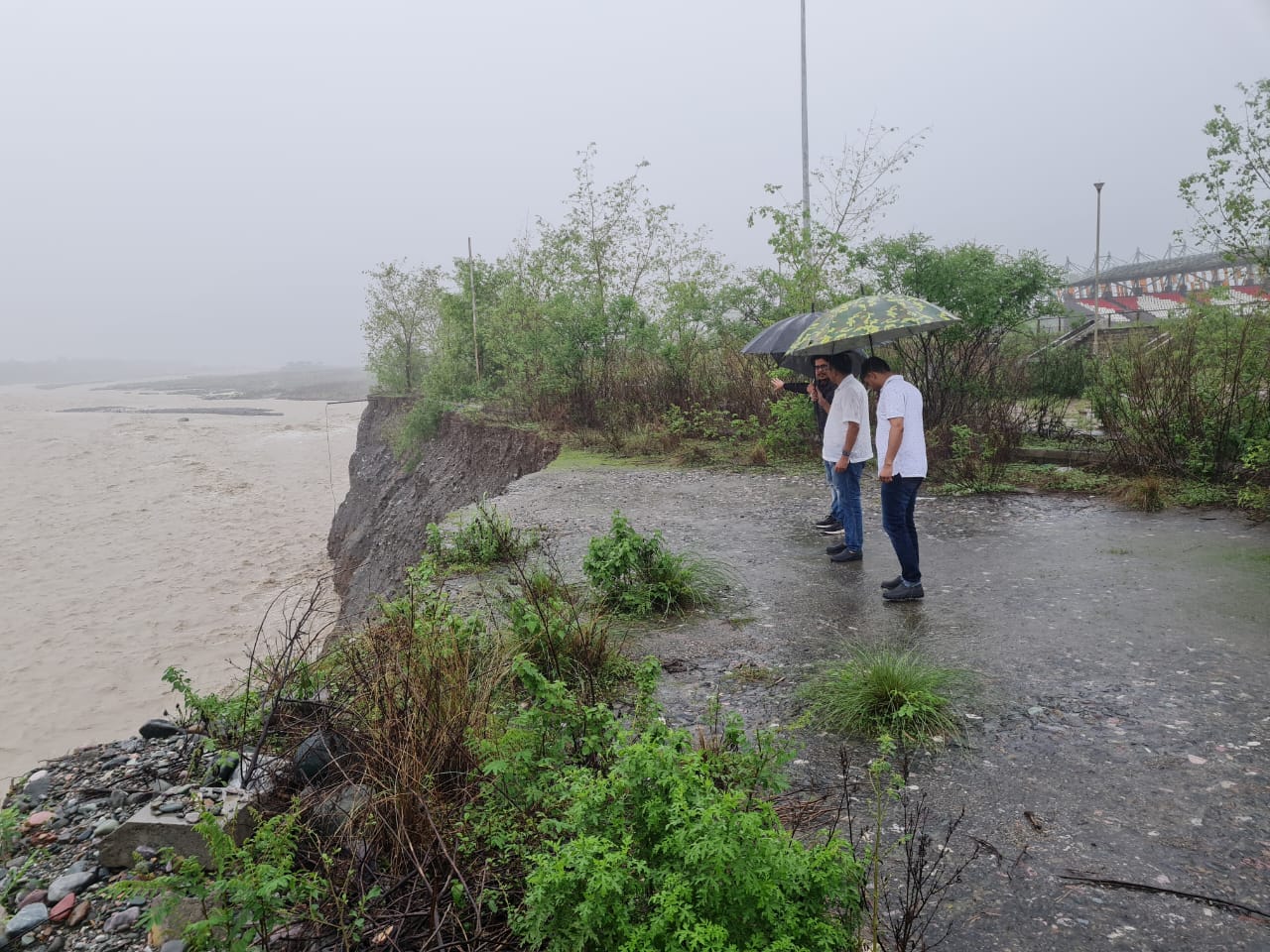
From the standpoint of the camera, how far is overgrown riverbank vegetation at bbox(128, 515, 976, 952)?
83.4 inches

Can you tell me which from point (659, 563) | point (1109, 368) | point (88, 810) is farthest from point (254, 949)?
point (1109, 368)

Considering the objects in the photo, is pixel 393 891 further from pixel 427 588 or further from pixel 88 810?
pixel 427 588

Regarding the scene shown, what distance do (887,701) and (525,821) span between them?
2.02 metres

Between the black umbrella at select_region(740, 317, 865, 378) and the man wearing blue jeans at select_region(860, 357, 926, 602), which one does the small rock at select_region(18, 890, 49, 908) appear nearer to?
the man wearing blue jeans at select_region(860, 357, 926, 602)

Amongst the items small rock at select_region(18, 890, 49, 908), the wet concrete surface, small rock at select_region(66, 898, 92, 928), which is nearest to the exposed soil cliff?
the wet concrete surface

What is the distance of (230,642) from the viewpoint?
50.0 ft

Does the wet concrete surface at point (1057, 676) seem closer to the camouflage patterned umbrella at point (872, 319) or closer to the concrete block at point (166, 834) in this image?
the camouflage patterned umbrella at point (872, 319)

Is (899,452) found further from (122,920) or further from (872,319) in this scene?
(122,920)

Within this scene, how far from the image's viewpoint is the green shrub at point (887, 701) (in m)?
3.82

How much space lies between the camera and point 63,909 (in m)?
3.14

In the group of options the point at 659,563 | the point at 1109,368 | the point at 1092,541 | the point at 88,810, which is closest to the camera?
the point at 88,810

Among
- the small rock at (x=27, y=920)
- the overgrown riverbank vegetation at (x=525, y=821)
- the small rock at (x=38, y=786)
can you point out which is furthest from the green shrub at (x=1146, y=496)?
the small rock at (x=38, y=786)

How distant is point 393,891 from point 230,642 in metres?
14.5

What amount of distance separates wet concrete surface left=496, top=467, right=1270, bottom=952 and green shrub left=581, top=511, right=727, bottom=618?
269 mm
